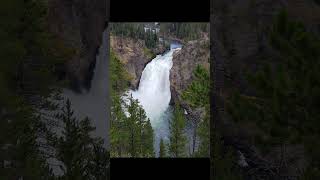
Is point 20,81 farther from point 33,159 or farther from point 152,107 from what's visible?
point 152,107

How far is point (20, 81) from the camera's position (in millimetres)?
6492

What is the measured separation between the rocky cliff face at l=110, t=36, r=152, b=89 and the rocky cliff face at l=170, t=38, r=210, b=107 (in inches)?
19.0

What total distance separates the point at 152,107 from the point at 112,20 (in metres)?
1.27

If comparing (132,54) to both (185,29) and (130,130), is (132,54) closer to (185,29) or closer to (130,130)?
(185,29)

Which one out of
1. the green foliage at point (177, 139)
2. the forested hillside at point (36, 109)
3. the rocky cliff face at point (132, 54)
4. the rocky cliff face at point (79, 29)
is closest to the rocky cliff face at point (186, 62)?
the green foliage at point (177, 139)

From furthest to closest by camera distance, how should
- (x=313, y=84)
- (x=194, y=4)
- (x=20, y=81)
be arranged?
(x=194, y=4), (x=20, y=81), (x=313, y=84)

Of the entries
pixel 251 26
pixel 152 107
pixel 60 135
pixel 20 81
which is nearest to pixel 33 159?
pixel 60 135

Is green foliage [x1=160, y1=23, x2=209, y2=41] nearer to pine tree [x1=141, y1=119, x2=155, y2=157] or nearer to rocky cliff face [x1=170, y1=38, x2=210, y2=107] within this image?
rocky cliff face [x1=170, y1=38, x2=210, y2=107]

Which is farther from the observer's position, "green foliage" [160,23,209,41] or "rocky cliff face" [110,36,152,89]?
"rocky cliff face" [110,36,152,89]

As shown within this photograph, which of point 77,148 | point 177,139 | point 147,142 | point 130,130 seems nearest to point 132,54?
point 130,130

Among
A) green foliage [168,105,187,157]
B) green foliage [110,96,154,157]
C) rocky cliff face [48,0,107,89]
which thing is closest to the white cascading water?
green foliage [110,96,154,157]

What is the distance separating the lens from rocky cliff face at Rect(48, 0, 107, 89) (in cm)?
661

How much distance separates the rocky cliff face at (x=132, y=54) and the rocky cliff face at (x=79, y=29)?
1.52 meters

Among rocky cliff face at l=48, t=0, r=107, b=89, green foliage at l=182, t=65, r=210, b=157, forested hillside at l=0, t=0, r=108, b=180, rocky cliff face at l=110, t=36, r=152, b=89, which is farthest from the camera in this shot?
rocky cliff face at l=110, t=36, r=152, b=89
